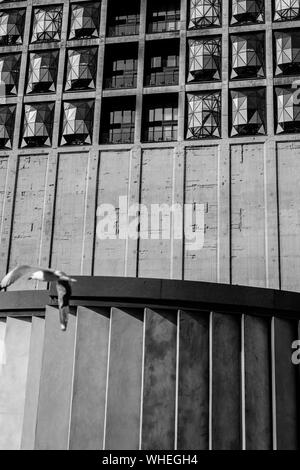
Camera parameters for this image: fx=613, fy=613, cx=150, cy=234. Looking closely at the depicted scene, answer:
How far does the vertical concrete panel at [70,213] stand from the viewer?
39250mm

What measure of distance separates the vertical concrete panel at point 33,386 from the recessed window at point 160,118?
1844 centimetres

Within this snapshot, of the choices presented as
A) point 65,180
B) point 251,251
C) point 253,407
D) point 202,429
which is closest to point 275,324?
point 253,407

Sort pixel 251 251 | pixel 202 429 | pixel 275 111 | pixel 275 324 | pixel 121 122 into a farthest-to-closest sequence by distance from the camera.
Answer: pixel 121 122
pixel 275 111
pixel 251 251
pixel 275 324
pixel 202 429

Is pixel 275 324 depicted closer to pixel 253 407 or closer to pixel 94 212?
pixel 253 407

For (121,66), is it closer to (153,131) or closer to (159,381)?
(153,131)

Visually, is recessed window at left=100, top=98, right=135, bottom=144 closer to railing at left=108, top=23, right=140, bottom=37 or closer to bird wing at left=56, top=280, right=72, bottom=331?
railing at left=108, top=23, right=140, bottom=37

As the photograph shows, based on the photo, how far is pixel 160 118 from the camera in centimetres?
4272

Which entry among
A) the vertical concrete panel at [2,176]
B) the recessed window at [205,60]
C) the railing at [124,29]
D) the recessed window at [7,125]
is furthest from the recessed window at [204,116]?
the vertical concrete panel at [2,176]

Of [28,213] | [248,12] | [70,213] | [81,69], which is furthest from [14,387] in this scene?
[248,12]

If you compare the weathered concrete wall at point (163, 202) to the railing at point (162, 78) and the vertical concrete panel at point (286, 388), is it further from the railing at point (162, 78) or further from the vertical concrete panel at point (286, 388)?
the vertical concrete panel at point (286, 388)

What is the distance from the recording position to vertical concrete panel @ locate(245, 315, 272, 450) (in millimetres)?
25969

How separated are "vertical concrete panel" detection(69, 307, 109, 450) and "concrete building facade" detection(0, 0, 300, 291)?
12275mm

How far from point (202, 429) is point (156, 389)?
249 centimetres

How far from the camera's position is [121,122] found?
1690 inches
